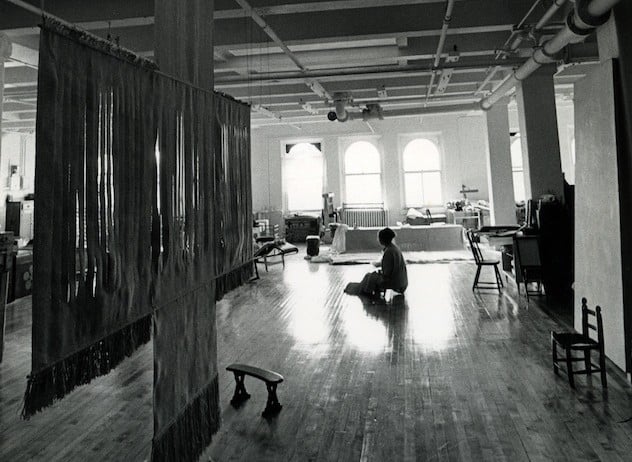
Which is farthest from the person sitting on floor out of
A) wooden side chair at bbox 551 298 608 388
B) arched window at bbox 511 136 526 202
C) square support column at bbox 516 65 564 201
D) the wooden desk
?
arched window at bbox 511 136 526 202

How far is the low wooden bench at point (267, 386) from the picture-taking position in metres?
2.94

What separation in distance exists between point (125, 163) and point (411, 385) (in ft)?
8.26

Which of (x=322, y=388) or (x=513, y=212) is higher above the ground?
(x=513, y=212)

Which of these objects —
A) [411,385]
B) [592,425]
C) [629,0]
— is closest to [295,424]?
[411,385]

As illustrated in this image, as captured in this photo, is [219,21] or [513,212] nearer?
[219,21]

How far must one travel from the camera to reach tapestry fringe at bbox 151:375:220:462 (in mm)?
1996

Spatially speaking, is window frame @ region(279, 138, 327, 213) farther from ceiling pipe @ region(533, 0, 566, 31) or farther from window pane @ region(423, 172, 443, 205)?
ceiling pipe @ region(533, 0, 566, 31)

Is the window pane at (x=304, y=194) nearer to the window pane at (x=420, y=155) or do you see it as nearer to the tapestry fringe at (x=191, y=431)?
the window pane at (x=420, y=155)

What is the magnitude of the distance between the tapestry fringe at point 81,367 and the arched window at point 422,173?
14.4 m

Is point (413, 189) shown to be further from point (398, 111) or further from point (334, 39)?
point (334, 39)

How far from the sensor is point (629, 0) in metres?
3.95

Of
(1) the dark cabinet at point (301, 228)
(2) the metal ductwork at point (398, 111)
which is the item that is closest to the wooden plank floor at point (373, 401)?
(2) the metal ductwork at point (398, 111)

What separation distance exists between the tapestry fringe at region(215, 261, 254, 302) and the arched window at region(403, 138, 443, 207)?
43.6ft

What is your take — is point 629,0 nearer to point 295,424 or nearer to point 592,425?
point 592,425
